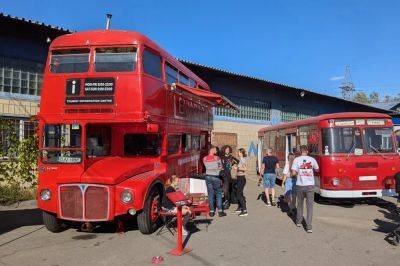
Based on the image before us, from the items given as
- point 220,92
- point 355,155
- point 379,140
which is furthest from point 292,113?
point 355,155

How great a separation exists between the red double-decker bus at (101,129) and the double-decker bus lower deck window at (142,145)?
0.02 metres

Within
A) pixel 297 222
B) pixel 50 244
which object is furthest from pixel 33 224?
pixel 297 222

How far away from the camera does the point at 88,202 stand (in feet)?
28.3

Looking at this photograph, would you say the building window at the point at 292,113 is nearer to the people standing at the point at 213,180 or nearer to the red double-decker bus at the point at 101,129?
the people standing at the point at 213,180

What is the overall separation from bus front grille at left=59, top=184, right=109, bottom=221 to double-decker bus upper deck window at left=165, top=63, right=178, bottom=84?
351cm

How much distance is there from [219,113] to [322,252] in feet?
51.4

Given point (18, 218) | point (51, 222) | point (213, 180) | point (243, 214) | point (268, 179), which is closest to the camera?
point (51, 222)

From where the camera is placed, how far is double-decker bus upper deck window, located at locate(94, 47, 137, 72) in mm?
9266

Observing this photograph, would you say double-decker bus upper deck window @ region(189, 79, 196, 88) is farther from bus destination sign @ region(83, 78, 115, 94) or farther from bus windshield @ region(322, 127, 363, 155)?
bus destination sign @ region(83, 78, 115, 94)

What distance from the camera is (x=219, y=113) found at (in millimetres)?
23000

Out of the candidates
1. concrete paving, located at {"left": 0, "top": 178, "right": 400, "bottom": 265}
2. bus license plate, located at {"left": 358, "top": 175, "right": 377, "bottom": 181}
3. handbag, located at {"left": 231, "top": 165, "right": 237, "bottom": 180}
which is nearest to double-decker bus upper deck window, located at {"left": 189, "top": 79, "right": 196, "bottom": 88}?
handbag, located at {"left": 231, "top": 165, "right": 237, "bottom": 180}

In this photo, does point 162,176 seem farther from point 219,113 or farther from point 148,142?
point 219,113

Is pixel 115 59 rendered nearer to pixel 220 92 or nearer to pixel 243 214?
pixel 243 214

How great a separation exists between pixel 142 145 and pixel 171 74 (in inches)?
85.9
